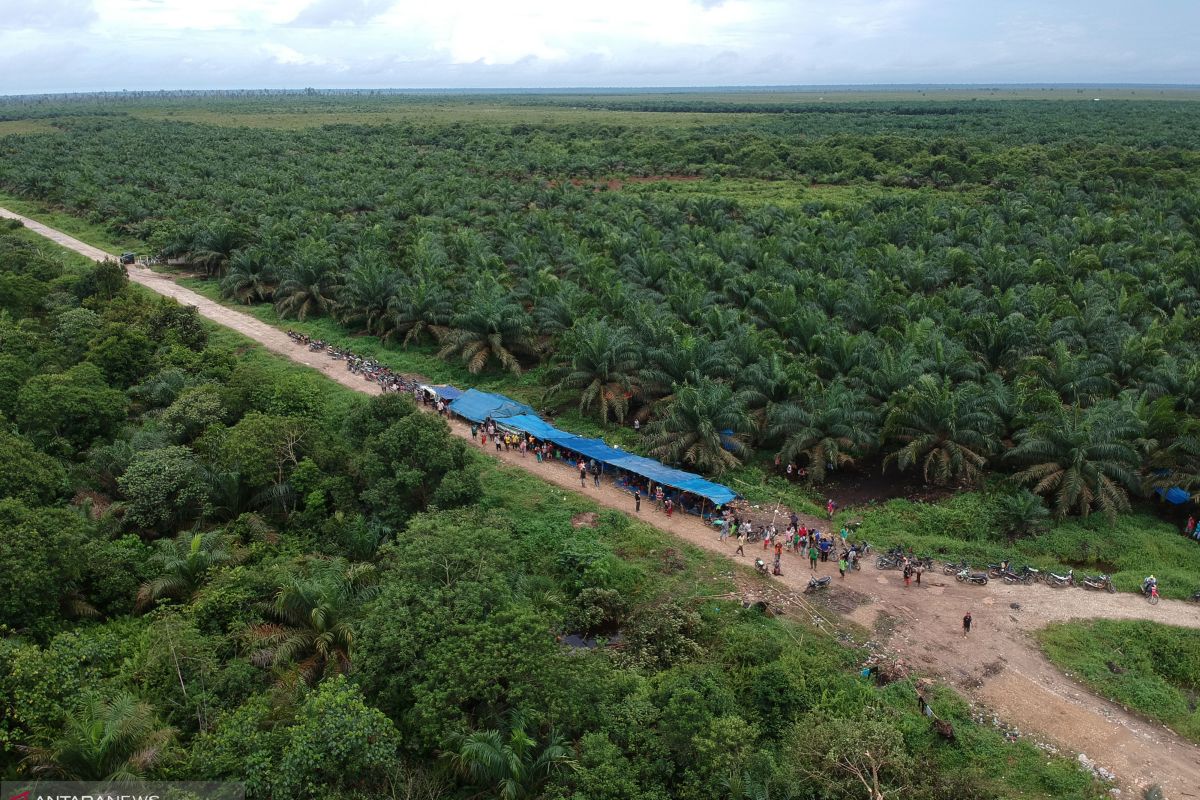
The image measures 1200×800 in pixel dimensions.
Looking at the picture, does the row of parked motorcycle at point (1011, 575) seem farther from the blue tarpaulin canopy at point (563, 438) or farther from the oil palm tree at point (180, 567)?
the oil palm tree at point (180, 567)

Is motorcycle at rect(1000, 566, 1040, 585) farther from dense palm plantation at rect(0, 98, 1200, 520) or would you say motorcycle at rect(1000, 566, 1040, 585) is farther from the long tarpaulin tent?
the long tarpaulin tent

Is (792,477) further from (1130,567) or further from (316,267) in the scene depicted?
(316,267)

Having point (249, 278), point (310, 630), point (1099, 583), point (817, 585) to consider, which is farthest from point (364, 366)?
point (1099, 583)

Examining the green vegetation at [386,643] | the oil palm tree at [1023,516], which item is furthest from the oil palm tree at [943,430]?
the green vegetation at [386,643]

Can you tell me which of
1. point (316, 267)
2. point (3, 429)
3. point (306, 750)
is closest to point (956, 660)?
point (306, 750)

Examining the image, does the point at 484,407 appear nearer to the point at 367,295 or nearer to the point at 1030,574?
the point at 367,295

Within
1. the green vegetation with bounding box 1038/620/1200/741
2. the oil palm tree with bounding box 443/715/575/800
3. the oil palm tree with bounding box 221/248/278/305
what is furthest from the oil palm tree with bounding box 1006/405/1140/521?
the oil palm tree with bounding box 221/248/278/305
